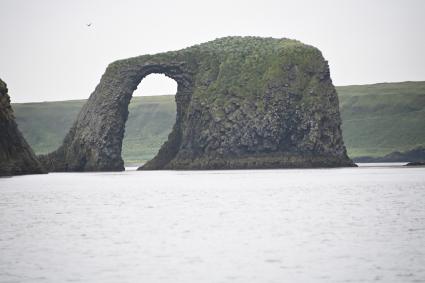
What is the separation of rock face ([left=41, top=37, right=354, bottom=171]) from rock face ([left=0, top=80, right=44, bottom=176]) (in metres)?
31.4

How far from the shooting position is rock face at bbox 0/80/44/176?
367ft

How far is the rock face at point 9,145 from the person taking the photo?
11188 cm

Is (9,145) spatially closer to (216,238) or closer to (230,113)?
(230,113)

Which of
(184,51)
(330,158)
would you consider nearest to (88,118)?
(184,51)

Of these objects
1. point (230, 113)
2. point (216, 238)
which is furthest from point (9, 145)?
point (216, 238)

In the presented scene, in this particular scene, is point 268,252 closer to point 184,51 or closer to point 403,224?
point 403,224

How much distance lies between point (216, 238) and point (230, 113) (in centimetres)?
10788

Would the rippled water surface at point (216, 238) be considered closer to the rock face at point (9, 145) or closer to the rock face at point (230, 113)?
the rock face at point (9, 145)

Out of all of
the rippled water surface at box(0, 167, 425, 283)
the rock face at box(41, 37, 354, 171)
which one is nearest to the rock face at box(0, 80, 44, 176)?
the rock face at box(41, 37, 354, 171)

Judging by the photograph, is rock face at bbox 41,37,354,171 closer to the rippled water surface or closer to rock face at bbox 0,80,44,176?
rock face at bbox 0,80,44,176

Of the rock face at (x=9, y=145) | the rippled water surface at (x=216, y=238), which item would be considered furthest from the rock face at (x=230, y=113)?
the rippled water surface at (x=216, y=238)

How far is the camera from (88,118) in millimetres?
157000

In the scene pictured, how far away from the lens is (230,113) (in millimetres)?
149625

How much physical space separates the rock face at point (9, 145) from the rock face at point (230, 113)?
103 feet
